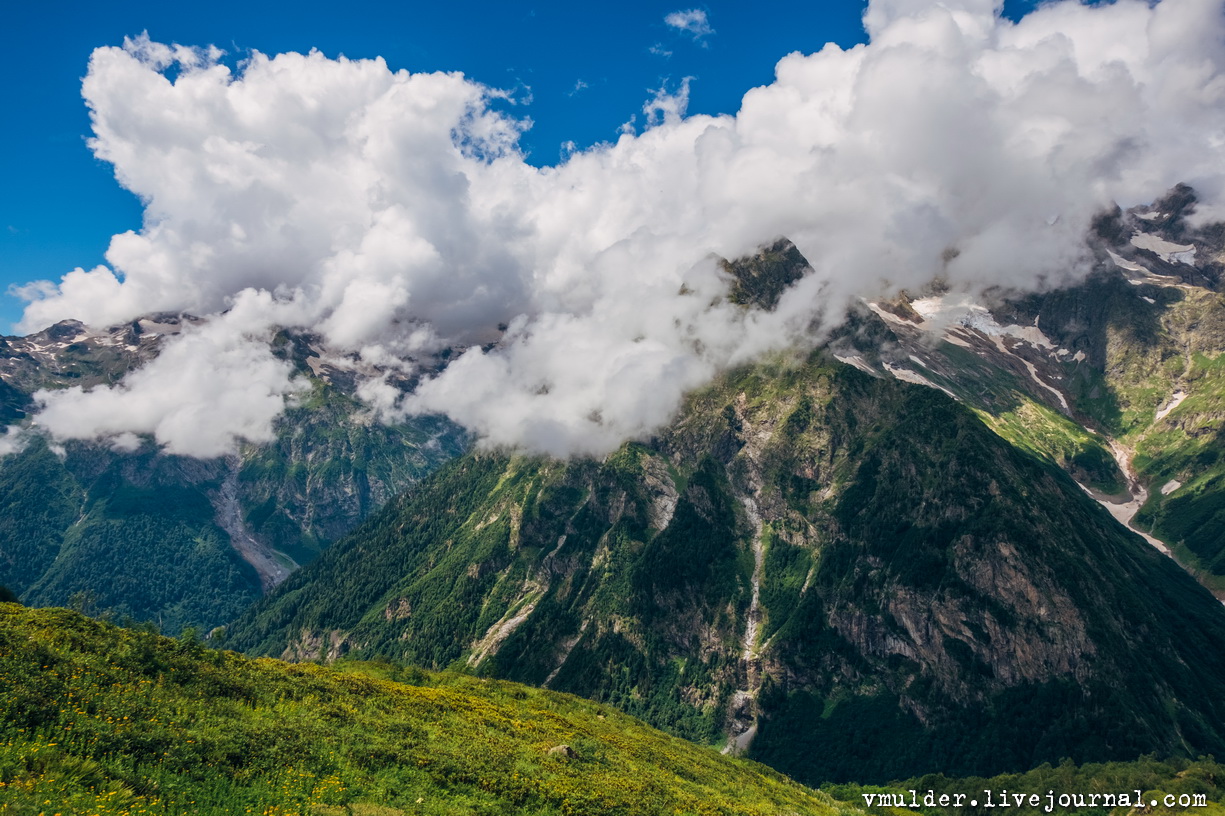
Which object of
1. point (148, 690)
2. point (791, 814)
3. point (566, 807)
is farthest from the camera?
point (791, 814)

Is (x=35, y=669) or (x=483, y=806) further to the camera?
(x=483, y=806)

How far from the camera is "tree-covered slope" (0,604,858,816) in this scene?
4044cm

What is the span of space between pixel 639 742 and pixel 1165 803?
6281 inches

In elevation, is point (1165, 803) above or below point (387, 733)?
above

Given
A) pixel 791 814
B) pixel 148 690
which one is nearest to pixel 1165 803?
pixel 791 814

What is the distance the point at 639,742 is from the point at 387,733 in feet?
232

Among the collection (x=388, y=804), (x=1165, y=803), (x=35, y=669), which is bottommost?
(x=388, y=804)

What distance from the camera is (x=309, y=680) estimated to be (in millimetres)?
84438

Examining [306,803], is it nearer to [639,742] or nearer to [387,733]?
[387,733]

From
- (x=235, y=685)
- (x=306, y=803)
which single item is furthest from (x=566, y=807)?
(x=235, y=685)

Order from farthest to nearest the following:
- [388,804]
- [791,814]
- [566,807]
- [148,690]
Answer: [791,814] → [566,807] → [148,690] → [388,804]

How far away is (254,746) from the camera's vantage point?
52.8 metres

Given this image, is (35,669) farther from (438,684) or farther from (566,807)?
(438,684)

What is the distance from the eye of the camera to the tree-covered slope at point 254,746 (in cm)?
4044
